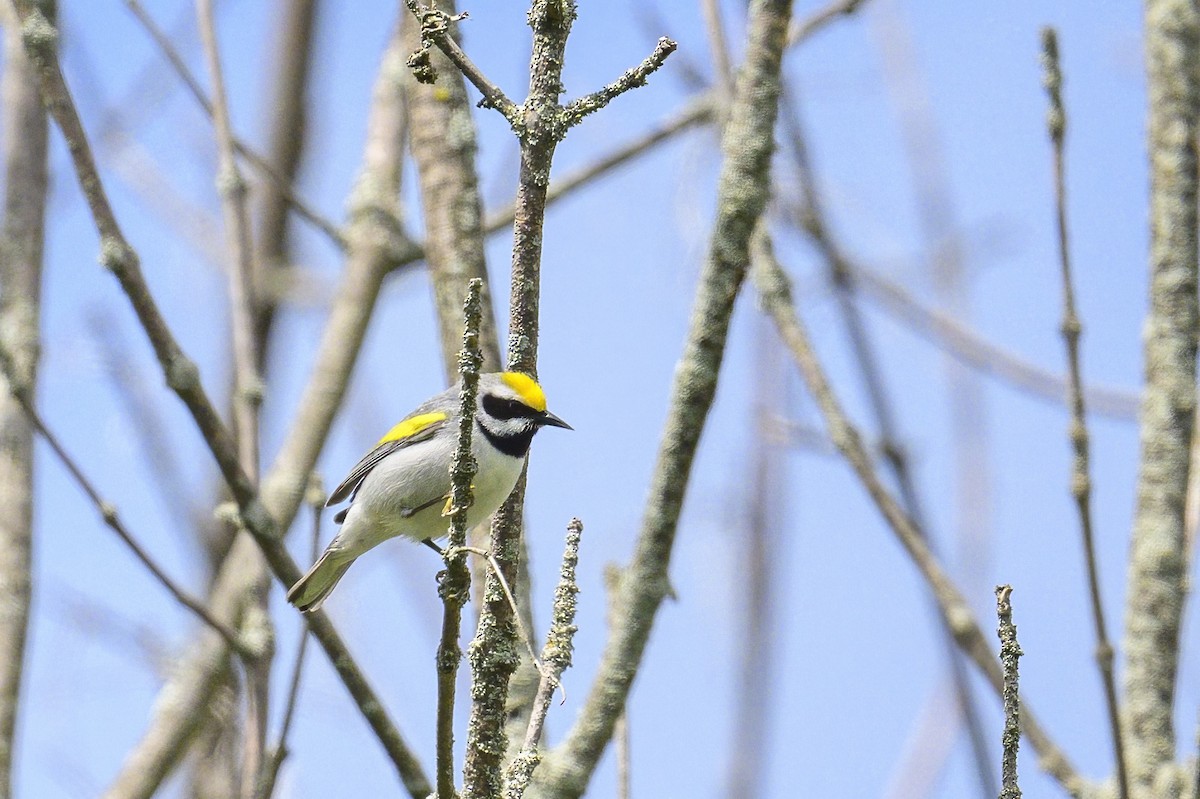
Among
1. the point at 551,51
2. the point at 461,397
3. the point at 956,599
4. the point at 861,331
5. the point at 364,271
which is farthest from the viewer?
the point at 364,271

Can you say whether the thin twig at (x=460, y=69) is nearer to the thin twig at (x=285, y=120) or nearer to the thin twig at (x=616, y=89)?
the thin twig at (x=616, y=89)

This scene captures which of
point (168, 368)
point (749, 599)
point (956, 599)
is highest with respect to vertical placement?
point (749, 599)

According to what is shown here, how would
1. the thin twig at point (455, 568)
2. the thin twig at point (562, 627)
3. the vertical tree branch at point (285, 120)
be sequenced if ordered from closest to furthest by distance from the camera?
1. the thin twig at point (455, 568)
2. the thin twig at point (562, 627)
3. the vertical tree branch at point (285, 120)

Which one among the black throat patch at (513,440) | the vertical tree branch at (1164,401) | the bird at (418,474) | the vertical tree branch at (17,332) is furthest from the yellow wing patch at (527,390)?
the vertical tree branch at (1164,401)

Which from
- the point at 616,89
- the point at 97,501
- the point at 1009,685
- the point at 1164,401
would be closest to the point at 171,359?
the point at 97,501

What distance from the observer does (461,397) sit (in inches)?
72.0

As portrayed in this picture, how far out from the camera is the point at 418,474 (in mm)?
3826

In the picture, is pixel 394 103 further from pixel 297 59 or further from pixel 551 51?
pixel 551 51

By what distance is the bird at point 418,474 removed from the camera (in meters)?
3.56

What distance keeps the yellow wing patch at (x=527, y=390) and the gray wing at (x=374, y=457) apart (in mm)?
654

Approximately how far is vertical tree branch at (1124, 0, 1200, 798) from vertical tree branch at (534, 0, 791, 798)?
4.54 feet

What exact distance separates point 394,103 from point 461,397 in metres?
3.98

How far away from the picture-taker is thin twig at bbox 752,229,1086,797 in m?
3.43

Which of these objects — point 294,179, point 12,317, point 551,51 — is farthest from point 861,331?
point 294,179
